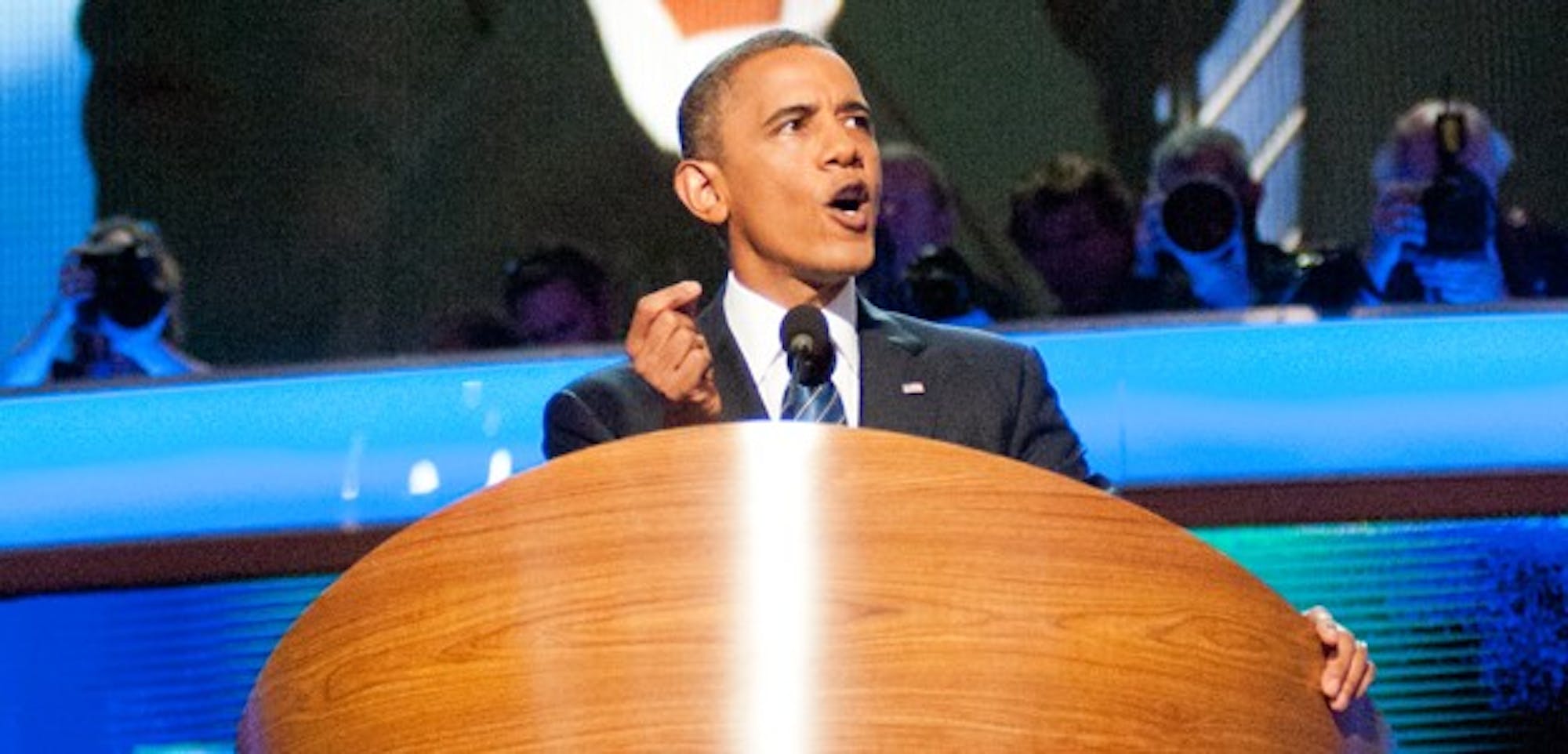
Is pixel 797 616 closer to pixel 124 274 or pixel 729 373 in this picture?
pixel 729 373

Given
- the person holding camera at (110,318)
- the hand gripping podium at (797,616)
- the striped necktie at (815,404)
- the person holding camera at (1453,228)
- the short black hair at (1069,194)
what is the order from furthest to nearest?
1. the person holding camera at (110,318)
2. the short black hair at (1069,194)
3. the person holding camera at (1453,228)
4. the striped necktie at (815,404)
5. the hand gripping podium at (797,616)

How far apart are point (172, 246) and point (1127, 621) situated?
2.87m

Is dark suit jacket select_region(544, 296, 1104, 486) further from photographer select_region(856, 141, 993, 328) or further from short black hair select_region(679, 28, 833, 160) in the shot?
photographer select_region(856, 141, 993, 328)

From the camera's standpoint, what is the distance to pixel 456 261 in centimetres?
402

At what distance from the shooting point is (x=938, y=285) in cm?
372

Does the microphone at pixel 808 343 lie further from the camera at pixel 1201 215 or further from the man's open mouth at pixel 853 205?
the camera at pixel 1201 215

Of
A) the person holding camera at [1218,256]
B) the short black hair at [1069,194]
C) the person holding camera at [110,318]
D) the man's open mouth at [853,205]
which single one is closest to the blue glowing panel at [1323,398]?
the person holding camera at [1218,256]

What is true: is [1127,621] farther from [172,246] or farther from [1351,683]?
[172,246]

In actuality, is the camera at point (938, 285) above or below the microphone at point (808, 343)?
below

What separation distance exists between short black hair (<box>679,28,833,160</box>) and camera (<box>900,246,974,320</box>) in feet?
3.87

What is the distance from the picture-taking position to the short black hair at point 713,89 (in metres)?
2.47

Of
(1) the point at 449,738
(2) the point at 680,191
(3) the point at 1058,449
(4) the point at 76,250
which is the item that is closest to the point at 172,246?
(4) the point at 76,250

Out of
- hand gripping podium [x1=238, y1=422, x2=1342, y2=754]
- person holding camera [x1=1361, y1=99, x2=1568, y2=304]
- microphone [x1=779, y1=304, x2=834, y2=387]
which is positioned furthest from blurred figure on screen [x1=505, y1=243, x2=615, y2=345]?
hand gripping podium [x1=238, y1=422, x2=1342, y2=754]

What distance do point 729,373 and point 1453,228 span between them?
5.32ft
